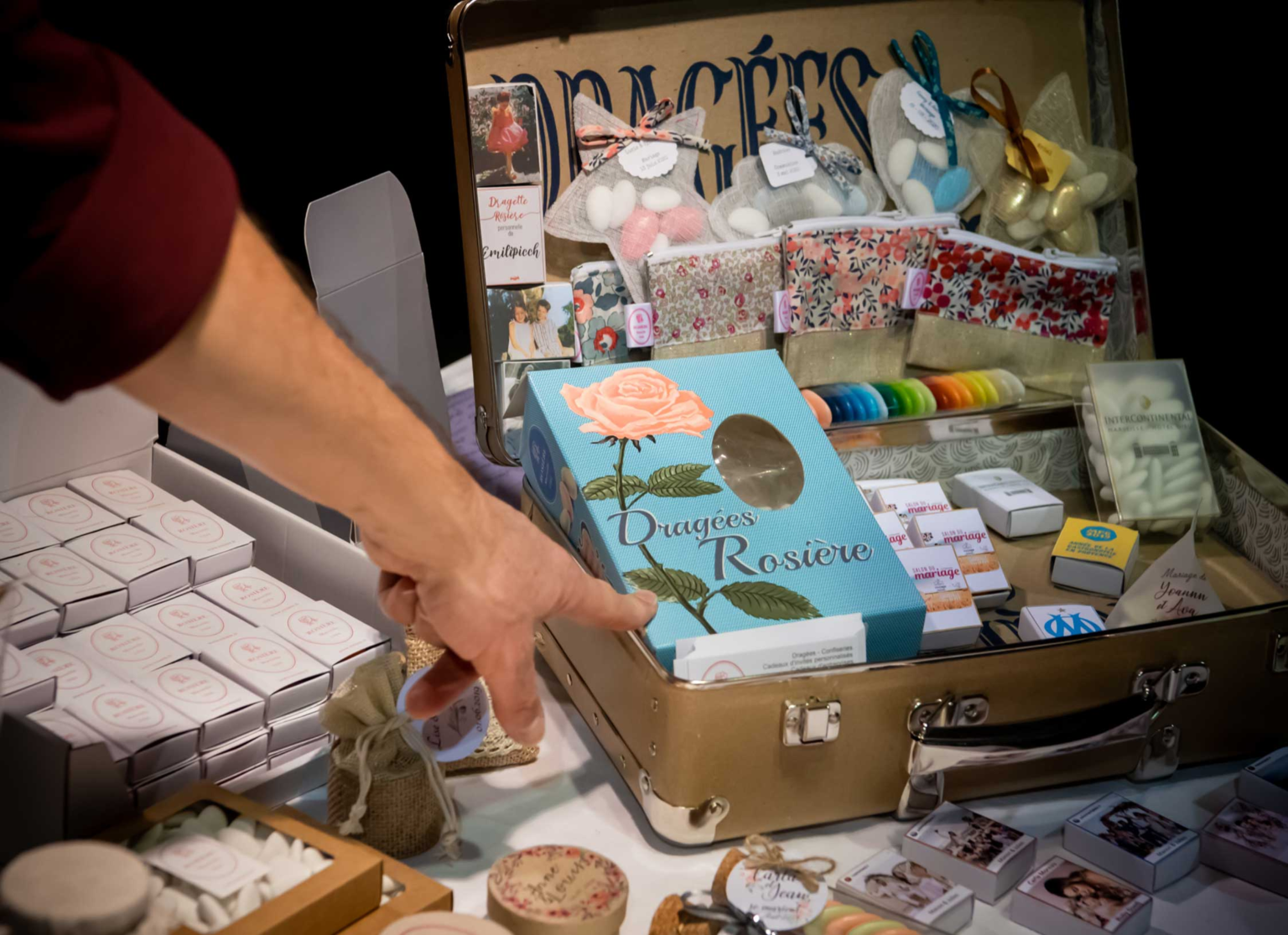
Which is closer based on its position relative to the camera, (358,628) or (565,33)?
(358,628)

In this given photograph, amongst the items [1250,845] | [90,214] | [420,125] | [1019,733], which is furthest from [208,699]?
[420,125]

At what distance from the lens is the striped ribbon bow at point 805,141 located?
1.71 m

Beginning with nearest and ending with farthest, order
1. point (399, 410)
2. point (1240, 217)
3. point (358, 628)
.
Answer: point (399, 410) → point (358, 628) → point (1240, 217)

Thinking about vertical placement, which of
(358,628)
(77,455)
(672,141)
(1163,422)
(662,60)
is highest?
(662,60)

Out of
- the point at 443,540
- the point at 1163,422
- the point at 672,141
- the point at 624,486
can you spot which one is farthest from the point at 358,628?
the point at 1163,422

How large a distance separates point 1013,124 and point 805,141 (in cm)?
33

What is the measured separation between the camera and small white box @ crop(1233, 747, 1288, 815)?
1.17m

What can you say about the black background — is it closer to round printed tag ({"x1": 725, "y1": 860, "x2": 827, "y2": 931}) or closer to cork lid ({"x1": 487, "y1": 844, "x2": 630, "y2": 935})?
round printed tag ({"x1": 725, "y1": 860, "x2": 827, "y2": 931})

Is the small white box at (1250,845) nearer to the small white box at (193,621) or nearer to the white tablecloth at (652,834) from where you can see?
the white tablecloth at (652,834)

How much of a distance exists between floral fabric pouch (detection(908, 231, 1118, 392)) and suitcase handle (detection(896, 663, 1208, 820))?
2.34 feet

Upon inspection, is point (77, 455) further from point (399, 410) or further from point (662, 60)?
point (662, 60)

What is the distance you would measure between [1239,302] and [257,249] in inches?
75.0

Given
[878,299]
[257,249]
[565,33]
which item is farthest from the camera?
[878,299]

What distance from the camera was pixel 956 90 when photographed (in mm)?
1793
